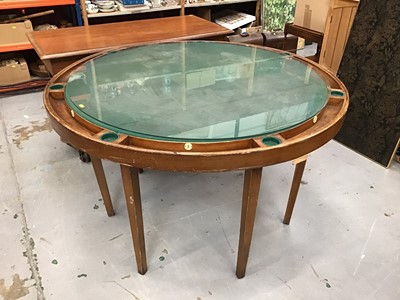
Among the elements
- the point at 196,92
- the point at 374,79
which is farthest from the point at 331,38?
the point at 196,92

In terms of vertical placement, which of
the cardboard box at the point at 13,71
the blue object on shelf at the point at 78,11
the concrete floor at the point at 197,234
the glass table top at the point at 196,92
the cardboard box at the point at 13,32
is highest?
the glass table top at the point at 196,92

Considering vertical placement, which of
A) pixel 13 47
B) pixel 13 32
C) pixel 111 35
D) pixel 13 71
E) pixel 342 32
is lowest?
pixel 13 71

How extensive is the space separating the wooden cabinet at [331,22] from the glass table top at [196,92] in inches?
45.7

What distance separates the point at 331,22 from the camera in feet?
8.46

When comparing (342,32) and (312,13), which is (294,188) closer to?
(342,32)

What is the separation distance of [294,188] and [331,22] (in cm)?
160

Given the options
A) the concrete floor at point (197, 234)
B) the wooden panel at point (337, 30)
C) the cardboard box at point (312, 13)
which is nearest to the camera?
the concrete floor at point (197, 234)

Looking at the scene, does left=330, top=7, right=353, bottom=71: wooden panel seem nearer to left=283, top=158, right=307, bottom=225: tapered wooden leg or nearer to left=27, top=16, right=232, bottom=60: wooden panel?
left=27, top=16, right=232, bottom=60: wooden panel

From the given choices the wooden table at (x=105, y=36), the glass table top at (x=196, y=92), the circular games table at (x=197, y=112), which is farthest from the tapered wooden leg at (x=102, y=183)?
the wooden table at (x=105, y=36)

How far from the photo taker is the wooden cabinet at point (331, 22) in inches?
99.1

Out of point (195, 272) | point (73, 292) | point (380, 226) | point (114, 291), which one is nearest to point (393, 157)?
point (380, 226)

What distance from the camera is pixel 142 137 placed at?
1027 mm

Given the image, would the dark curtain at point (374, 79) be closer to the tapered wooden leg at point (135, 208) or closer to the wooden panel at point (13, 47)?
the tapered wooden leg at point (135, 208)

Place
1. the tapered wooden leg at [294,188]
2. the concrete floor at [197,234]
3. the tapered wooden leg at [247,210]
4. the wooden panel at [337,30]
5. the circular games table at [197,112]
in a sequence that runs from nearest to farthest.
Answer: the circular games table at [197,112]
the tapered wooden leg at [247,210]
the concrete floor at [197,234]
the tapered wooden leg at [294,188]
the wooden panel at [337,30]
